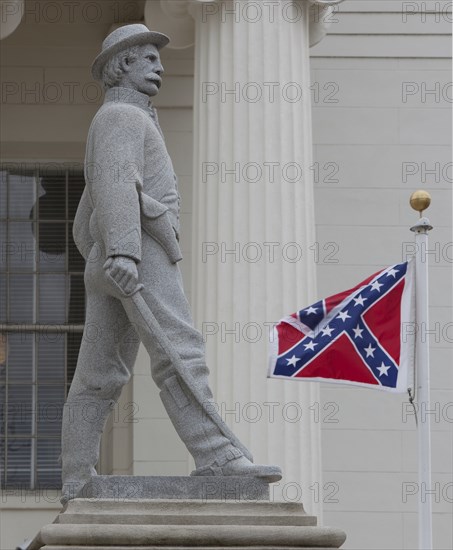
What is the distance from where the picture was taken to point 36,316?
21.9 meters

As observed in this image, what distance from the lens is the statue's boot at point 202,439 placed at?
10.4 meters

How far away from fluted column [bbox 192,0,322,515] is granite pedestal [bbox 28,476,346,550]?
681 cm

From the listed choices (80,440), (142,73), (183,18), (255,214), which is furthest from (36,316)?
(80,440)

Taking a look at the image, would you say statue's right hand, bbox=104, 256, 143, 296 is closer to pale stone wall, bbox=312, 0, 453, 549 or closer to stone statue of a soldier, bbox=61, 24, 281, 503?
stone statue of a soldier, bbox=61, 24, 281, 503

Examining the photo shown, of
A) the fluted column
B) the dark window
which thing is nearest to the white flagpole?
the fluted column

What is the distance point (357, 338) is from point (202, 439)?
462cm

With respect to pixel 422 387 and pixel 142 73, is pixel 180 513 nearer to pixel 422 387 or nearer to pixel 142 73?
pixel 142 73

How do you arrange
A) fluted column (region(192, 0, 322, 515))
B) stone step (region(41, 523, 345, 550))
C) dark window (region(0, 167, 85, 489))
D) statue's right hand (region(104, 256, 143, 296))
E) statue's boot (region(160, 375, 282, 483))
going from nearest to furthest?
1. stone step (region(41, 523, 345, 550))
2. statue's boot (region(160, 375, 282, 483))
3. statue's right hand (region(104, 256, 143, 296))
4. fluted column (region(192, 0, 322, 515))
5. dark window (region(0, 167, 85, 489))

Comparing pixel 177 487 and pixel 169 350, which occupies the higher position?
pixel 169 350

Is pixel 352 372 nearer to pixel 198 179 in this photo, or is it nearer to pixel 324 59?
pixel 198 179

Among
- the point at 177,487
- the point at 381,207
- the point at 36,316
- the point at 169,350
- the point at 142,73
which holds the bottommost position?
the point at 177,487

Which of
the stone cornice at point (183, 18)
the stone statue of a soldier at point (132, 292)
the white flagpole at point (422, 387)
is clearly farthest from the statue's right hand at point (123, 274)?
the stone cornice at point (183, 18)

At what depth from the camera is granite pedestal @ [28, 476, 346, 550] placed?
9828mm

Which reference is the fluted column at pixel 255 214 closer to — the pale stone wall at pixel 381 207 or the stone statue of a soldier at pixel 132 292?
the pale stone wall at pixel 381 207
